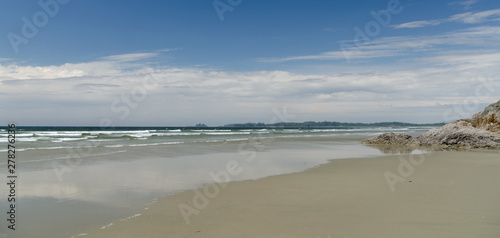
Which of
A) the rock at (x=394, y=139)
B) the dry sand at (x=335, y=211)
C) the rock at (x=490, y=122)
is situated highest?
the rock at (x=490, y=122)

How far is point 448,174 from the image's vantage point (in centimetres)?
1041

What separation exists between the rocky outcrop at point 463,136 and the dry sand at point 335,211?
1293 cm

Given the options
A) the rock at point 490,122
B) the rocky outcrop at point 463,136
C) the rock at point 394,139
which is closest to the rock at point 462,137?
the rocky outcrop at point 463,136

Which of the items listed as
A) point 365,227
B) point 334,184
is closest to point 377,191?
point 334,184

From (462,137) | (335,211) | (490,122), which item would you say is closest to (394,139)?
(462,137)

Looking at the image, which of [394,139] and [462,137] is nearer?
[462,137]

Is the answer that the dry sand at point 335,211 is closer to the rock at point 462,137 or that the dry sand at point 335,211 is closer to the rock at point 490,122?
the rock at point 462,137

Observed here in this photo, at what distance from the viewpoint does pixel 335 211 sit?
6.24 meters

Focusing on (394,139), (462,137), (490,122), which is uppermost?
(490,122)

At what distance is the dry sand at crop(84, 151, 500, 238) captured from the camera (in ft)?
16.9

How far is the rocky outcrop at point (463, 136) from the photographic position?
67.1 feet

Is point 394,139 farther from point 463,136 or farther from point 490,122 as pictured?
→ point 490,122

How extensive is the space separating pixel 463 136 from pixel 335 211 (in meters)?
19.2

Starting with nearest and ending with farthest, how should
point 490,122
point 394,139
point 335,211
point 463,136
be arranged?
point 335,211
point 463,136
point 490,122
point 394,139
